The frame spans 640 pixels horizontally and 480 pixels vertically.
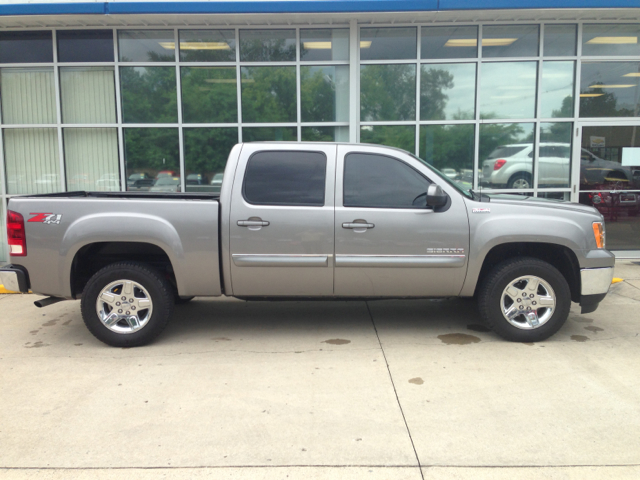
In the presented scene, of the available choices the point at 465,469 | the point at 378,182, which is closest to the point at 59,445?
the point at 465,469

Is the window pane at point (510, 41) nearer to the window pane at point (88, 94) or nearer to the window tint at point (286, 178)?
the window tint at point (286, 178)

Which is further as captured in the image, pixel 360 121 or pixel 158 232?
pixel 360 121

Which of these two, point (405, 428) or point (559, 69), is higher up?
point (559, 69)

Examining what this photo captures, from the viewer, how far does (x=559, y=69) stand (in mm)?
9523

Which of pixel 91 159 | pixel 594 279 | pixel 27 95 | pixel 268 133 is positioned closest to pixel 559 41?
pixel 268 133

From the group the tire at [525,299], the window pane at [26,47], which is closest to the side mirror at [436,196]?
the tire at [525,299]

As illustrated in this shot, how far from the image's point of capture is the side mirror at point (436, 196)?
4.98 m

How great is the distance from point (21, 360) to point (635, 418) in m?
5.26

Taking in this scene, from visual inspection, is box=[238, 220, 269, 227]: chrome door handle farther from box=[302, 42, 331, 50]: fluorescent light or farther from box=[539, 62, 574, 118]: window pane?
box=[539, 62, 574, 118]: window pane

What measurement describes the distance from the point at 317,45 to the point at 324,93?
850 millimetres

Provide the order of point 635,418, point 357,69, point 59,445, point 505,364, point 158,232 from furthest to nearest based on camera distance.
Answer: point 357,69, point 158,232, point 505,364, point 635,418, point 59,445

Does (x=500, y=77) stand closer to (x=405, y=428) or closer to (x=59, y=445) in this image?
(x=405, y=428)

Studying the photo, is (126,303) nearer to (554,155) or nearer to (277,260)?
(277,260)

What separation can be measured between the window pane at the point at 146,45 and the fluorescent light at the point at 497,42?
5579mm
